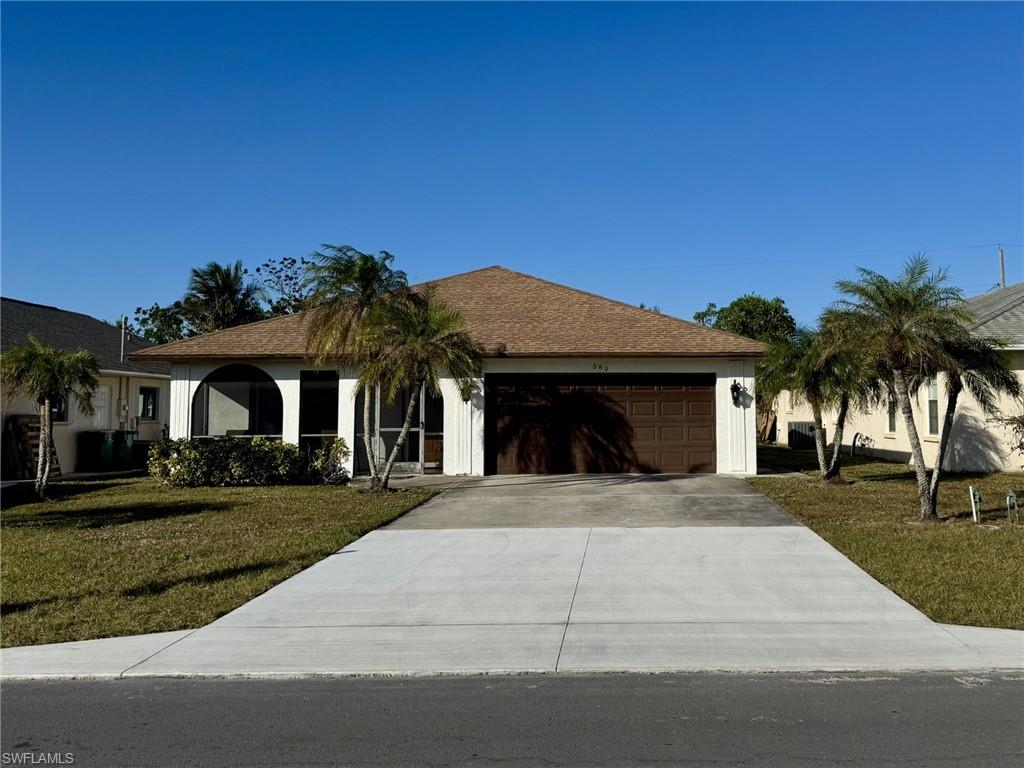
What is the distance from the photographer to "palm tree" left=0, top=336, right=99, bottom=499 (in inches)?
626

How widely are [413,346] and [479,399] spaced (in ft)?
14.6

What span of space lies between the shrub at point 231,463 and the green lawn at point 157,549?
1.83 ft

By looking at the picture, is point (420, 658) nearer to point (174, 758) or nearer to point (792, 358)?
point (174, 758)

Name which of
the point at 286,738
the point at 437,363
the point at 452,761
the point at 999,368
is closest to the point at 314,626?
the point at 286,738

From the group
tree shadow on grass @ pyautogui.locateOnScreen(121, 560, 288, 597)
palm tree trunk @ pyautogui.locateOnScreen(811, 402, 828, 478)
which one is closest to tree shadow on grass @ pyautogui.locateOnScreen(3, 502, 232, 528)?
tree shadow on grass @ pyautogui.locateOnScreen(121, 560, 288, 597)

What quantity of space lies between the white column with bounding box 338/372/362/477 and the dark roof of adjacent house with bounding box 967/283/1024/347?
13637 mm

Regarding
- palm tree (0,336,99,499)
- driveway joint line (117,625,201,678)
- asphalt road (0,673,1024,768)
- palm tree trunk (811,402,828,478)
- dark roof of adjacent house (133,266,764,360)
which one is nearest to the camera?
asphalt road (0,673,1024,768)

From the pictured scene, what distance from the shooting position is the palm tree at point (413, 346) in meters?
15.5

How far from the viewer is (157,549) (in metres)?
11.1

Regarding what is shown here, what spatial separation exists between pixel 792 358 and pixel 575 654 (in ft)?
40.3

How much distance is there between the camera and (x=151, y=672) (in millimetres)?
6402

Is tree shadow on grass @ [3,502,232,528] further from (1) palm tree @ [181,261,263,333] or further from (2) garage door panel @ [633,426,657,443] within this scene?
(1) palm tree @ [181,261,263,333]

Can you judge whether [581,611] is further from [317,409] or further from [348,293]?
[317,409]

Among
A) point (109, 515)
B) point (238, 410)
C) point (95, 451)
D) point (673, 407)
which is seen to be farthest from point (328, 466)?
point (95, 451)
